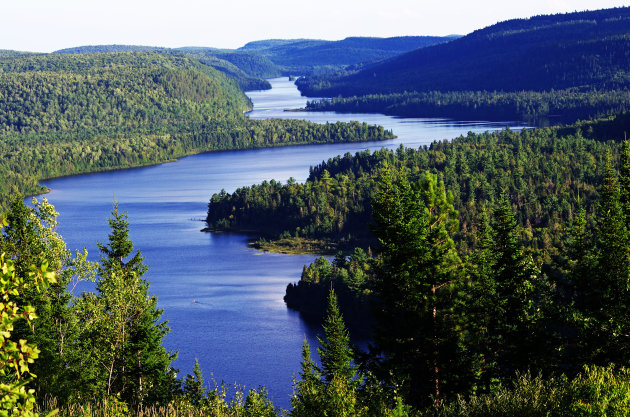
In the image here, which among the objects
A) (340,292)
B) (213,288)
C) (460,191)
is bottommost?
(213,288)

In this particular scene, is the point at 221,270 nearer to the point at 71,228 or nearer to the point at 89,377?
the point at 71,228

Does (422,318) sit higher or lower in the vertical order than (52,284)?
lower

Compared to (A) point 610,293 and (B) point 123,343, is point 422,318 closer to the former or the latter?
(A) point 610,293

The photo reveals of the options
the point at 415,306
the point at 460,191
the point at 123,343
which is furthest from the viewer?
the point at 460,191

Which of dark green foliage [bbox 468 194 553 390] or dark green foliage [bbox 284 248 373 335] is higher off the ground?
dark green foliage [bbox 468 194 553 390]

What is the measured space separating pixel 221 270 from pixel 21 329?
248ft

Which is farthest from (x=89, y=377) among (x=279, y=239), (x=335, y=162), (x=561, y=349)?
(x=335, y=162)

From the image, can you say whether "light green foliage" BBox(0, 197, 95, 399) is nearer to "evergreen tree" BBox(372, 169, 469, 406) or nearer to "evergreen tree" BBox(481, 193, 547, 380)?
"evergreen tree" BBox(372, 169, 469, 406)

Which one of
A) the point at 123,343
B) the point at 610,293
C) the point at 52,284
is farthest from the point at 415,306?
the point at 52,284

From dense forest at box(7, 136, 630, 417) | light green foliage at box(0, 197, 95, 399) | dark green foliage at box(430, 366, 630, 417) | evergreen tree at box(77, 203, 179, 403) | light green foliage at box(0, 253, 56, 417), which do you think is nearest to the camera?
light green foliage at box(0, 253, 56, 417)

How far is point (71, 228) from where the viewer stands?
5881 inches

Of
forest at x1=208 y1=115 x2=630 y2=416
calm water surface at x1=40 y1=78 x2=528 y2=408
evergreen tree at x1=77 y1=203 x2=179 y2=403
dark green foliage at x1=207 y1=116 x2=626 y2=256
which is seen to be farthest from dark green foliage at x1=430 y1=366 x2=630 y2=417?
dark green foliage at x1=207 y1=116 x2=626 y2=256

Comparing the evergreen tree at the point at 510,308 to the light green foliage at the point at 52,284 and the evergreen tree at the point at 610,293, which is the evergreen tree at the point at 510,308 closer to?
the evergreen tree at the point at 610,293

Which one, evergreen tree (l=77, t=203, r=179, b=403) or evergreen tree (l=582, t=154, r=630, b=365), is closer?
evergreen tree (l=582, t=154, r=630, b=365)
